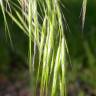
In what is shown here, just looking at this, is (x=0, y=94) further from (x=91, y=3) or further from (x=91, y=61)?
(x=91, y=3)

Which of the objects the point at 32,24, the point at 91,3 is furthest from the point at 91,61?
the point at 32,24

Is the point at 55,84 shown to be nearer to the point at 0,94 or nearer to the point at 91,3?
the point at 0,94

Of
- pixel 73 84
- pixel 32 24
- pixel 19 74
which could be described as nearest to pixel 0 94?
pixel 19 74

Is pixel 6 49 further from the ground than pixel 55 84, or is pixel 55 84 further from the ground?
pixel 55 84

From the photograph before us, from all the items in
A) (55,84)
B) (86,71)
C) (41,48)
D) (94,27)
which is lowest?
(86,71)

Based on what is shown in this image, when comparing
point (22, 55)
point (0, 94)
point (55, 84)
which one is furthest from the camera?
point (22, 55)

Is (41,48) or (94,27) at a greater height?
(41,48)

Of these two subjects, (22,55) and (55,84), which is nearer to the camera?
(55,84)

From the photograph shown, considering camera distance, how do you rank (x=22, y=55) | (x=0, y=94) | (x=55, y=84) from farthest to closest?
(x=22, y=55) < (x=0, y=94) < (x=55, y=84)

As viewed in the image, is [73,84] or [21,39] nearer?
[73,84]
